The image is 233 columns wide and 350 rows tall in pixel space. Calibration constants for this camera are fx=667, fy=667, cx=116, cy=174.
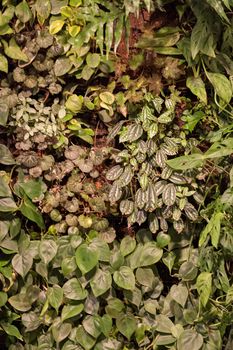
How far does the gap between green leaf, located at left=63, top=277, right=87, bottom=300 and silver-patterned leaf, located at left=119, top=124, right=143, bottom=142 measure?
61 cm

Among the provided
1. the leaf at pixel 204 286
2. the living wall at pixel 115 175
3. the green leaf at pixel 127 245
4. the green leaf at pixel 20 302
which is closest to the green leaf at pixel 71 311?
the living wall at pixel 115 175

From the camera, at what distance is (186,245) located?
2.76m

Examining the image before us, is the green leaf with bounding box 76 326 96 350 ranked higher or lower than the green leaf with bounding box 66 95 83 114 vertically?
lower

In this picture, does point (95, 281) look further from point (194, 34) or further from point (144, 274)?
point (194, 34)

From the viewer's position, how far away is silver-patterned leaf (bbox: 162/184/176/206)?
2.57m

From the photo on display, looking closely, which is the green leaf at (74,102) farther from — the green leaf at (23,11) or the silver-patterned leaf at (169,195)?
the silver-patterned leaf at (169,195)

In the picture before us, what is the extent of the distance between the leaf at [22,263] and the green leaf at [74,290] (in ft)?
0.55

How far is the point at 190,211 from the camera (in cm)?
263

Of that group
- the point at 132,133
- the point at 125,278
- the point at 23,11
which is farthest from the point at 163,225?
the point at 23,11

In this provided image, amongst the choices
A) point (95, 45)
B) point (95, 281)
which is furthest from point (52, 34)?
point (95, 281)

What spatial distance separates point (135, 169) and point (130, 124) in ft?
0.59

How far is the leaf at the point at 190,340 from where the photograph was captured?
2.69 meters

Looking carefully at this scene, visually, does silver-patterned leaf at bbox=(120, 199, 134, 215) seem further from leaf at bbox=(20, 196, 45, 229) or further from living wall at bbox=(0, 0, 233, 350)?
leaf at bbox=(20, 196, 45, 229)

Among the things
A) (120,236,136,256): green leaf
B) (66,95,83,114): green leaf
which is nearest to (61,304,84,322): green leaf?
(120,236,136,256): green leaf
